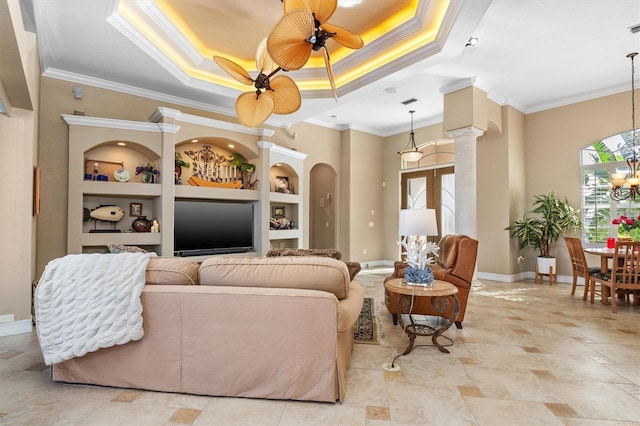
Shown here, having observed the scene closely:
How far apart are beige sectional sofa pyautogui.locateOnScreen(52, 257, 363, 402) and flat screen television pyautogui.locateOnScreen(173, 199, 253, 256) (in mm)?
3177

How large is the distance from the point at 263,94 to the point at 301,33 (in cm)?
101

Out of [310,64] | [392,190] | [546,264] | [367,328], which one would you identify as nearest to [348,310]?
[367,328]

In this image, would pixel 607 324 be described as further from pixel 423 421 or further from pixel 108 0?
pixel 108 0

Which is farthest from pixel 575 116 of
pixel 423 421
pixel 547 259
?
pixel 423 421

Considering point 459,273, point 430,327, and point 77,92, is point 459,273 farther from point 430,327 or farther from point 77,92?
point 77,92

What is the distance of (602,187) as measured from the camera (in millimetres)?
6043

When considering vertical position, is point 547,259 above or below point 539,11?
below

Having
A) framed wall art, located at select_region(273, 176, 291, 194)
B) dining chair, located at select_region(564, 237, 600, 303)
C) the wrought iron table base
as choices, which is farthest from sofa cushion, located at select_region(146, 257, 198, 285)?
dining chair, located at select_region(564, 237, 600, 303)

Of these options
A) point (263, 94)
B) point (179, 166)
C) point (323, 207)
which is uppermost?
point (263, 94)

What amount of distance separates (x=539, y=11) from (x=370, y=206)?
17.2 ft

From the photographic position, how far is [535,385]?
2.38 metres

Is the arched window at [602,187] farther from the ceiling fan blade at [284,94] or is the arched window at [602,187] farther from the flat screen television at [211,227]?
the flat screen television at [211,227]

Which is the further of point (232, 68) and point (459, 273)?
point (459, 273)

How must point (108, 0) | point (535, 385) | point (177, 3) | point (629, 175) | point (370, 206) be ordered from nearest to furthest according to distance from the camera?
point (535, 385)
point (108, 0)
point (177, 3)
point (629, 175)
point (370, 206)
